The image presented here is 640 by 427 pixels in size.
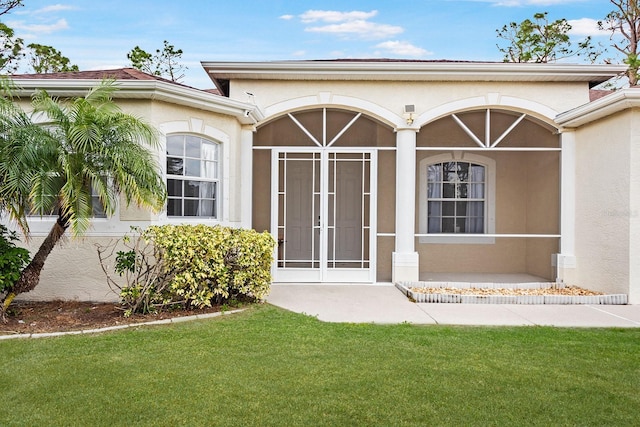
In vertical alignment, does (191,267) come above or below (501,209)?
below

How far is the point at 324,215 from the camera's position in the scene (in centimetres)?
1003

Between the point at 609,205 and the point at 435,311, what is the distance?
3.83m

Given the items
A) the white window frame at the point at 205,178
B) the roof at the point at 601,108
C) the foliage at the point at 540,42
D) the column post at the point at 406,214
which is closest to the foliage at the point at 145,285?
the white window frame at the point at 205,178

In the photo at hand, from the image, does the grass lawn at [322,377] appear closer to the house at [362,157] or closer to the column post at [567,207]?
the house at [362,157]

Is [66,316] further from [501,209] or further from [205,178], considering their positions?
[501,209]

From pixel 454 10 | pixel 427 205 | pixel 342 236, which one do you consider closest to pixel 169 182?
pixel 342 236

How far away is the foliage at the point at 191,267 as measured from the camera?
6.93 meters

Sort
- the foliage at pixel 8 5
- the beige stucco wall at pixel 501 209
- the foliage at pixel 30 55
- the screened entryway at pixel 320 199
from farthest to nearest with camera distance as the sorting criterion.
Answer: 1. the foliage at pixel 30 55
2. the foliage at pixel 8 5
3. the beige stucco wall at pixel 501 209
4. the screened entryway at pixel 320 199

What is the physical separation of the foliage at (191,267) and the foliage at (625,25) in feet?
63.6

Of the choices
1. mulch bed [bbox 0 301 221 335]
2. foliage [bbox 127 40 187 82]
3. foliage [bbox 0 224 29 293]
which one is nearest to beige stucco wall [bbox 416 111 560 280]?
mulch bed [bbox 0 301 221 335]

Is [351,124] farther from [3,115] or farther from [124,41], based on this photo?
[124,41]

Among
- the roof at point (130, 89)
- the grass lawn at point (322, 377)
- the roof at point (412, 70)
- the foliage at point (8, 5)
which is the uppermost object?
the foliage at point (8, 5)

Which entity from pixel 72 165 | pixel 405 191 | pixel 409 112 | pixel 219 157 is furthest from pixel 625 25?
pixel 72 165

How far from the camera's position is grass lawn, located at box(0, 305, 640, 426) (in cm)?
379
